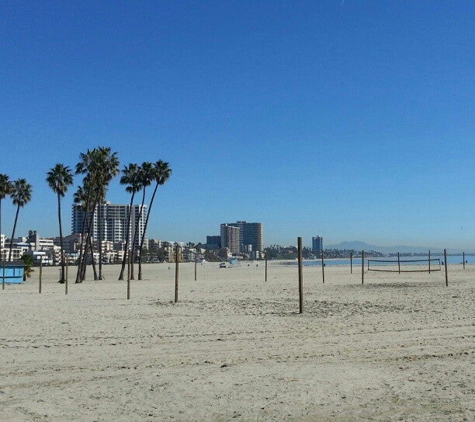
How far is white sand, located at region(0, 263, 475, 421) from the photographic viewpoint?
5.76 m

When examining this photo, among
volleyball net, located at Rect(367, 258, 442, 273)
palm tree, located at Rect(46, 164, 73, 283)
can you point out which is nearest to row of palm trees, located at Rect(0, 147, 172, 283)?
palm tree, located at Rect(46, 164, 73, 283)

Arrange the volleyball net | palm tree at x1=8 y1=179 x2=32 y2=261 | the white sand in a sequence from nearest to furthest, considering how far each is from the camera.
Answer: the white sand < the volleyball net < palm tree at x1=8 y1=179 x2=32 y2=261

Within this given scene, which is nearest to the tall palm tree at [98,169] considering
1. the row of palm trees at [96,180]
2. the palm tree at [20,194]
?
the row of palm trees at [96,180]

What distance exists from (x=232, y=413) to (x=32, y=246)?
7562 inches

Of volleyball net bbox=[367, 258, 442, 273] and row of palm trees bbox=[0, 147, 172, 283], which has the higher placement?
row of palm trees bbox=[0, 147, 172, 283]

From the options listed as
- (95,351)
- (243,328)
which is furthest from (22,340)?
(243,328)

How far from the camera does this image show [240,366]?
8000 mm

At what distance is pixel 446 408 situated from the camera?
5.59 metres

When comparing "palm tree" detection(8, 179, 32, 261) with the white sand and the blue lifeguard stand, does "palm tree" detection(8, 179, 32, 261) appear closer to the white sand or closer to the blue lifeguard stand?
the blue lifeguard stand

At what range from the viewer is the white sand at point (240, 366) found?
5758 millimetres

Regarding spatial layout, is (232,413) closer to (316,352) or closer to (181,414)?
(181,414)

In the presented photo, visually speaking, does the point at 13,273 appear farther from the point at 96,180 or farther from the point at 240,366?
the point at 240,366

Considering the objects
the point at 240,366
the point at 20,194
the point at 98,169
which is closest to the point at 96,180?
the point at 98,169

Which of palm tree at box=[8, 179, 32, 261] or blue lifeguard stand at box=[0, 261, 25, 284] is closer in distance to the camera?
blue lifeguard stand at box=[0, 261, 25, 284]
